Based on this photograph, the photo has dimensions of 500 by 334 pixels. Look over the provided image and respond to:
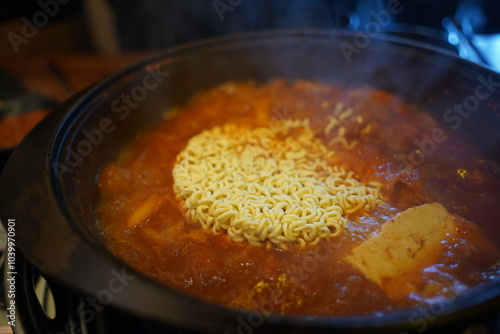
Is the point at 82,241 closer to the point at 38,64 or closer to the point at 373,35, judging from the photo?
the point at 373,35

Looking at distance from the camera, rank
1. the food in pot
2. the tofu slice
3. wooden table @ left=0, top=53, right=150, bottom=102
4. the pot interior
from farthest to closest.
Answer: wooden table @ left=0, top=53, right=150, bottom=102 → the food in pot → the pot interior → the tofu slice

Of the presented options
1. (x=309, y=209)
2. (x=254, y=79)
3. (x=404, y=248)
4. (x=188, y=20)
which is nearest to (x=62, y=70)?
(x=188, y=20)

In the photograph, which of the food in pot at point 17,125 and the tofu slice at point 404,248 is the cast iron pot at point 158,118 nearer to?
the tofu slice at point 404,248

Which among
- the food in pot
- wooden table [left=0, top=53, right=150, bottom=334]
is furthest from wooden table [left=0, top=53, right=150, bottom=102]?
the food in pot

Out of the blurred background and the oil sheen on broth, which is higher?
the blurred background

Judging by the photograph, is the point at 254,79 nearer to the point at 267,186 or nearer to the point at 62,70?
the point at 267,186

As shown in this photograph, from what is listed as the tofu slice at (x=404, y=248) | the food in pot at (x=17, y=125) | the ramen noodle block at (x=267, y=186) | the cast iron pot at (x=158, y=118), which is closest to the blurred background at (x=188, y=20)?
the cast iron pot at (x=158, y=118)

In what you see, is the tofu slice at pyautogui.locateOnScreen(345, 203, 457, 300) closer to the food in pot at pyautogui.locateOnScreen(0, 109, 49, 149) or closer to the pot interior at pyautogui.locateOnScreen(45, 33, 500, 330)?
the pot interior at pyautogui.locateOnScreen(45, 33, 500, 330)

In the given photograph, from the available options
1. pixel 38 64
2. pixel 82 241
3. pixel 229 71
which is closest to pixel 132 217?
pixel 82 241
